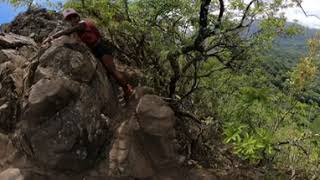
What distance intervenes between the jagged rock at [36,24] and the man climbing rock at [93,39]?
247 centimetres

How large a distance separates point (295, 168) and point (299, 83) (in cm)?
164

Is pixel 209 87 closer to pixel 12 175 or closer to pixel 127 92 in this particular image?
pixel 127 92

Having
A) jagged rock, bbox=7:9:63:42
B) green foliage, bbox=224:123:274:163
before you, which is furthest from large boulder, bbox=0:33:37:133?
green foliage, bbox=224:123:274:163

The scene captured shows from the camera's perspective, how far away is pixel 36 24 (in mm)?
12648

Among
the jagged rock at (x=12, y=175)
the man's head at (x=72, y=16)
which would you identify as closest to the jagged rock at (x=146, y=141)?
the jagged rock at (x=12, y=175)

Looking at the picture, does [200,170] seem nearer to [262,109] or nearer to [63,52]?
[262,109]

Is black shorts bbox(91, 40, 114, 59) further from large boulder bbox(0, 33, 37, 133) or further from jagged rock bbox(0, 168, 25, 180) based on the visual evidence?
jagged rock bbox(0, 168, 25, 180)

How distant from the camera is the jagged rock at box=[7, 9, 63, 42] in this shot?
1232 centimetres

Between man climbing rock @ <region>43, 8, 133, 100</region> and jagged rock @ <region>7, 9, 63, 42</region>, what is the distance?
8.10 feet

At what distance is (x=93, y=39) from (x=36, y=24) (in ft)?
11.1

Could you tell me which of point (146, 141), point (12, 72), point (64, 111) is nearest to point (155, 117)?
point (146, 141)

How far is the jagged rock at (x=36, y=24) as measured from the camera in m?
12.3

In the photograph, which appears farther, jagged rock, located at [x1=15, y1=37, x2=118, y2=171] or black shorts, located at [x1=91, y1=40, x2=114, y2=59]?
black shorts, located at [x1=91, y1=40, x2=114, y2=59]

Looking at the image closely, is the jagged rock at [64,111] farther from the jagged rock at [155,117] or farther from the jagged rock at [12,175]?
the jagged rock at [155,117]
